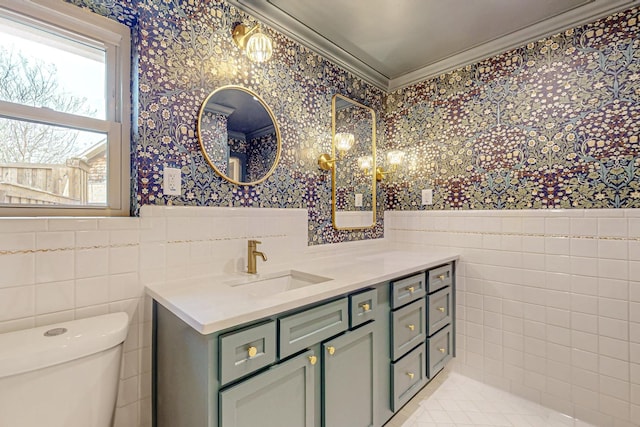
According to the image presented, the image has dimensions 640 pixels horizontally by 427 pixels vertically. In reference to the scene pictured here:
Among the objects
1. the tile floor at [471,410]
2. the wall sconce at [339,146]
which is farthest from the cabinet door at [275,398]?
the wall sconce at [339,146]

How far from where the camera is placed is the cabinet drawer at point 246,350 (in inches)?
35.7

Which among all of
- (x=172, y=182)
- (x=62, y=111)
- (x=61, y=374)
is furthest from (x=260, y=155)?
(x=61, y=374)

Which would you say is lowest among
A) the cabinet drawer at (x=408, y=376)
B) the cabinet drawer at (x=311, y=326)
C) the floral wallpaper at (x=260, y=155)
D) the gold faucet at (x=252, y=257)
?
the cabinet drawer at (x=408, y=376)

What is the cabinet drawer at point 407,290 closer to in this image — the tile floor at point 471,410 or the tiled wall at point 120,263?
the tile floor at point 471,410

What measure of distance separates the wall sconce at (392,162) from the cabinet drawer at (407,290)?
1049mm

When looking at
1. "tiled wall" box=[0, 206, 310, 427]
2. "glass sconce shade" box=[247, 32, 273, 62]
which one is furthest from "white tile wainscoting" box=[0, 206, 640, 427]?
"glass sconce shade" box=[247, 32, 273, 62]

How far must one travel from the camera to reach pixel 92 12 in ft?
4.11

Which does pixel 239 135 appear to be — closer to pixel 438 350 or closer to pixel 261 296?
pixel 261 296

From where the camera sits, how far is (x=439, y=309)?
2016 millimetres

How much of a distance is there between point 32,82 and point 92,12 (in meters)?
0.40

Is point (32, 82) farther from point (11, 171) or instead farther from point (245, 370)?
point (245, 370)

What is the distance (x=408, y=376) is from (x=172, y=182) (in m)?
1.70

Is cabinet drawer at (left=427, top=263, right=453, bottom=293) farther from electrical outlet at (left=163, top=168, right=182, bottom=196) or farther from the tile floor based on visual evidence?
electrical outlet at (left=163, top=168, right=182, bottom=196)

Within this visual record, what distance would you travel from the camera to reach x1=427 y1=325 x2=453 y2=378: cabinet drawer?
1.91 metres
